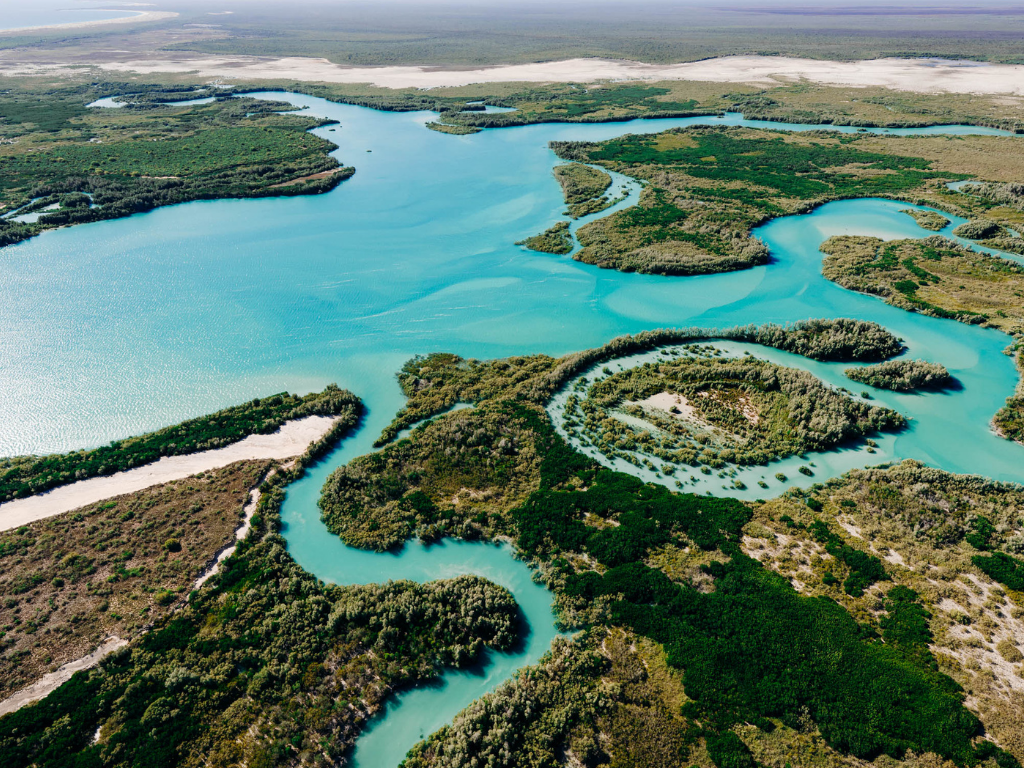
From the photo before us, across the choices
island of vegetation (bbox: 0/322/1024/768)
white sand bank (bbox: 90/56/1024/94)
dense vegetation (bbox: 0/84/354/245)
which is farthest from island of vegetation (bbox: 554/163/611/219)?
white sand bank (bbox: 90/56/1024/94)

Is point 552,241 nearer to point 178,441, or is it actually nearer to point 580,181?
point 580,181

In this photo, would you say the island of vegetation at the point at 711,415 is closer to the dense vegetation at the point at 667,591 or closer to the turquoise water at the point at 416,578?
the dense vegetation at the point at 667,591

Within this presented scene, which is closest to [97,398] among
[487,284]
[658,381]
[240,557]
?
[240,557]

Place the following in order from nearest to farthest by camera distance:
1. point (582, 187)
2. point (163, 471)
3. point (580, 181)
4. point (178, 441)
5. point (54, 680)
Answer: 1. point (54, 680)
2. point (163, 471)
3. point (178, 441)
4. point (582, 187)
5. point (580, 181)

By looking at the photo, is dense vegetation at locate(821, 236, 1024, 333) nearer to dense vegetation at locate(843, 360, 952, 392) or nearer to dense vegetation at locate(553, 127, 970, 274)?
dense vegetation at locate(553, 127, 970, 274)

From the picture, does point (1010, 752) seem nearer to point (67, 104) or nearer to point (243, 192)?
point (243, 192)

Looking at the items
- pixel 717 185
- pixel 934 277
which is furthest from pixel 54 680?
pixel 717 185

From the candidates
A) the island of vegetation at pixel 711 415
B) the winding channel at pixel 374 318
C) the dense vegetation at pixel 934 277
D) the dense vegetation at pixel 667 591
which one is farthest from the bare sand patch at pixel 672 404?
the dense vegetation at pixel 934 277
